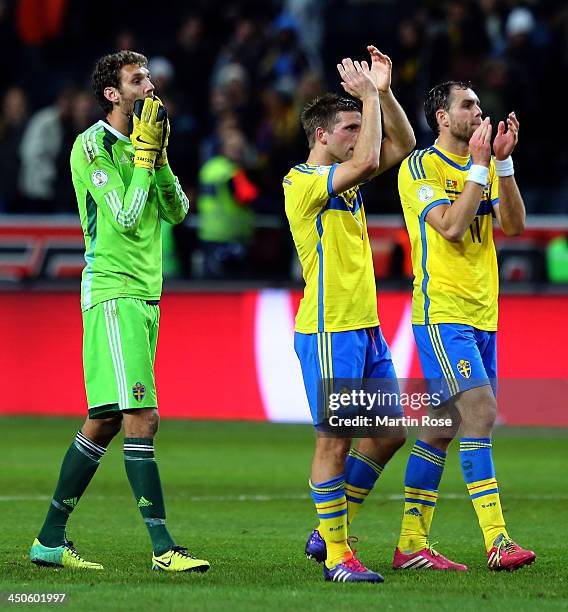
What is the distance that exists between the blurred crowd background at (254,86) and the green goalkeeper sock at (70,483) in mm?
7256

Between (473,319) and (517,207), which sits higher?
(517,207)

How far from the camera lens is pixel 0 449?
1231cm

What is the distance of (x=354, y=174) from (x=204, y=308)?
7.77 metres

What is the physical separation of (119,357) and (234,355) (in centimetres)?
706

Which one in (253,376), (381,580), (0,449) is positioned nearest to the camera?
(381,580)

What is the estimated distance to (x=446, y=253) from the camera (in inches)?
290

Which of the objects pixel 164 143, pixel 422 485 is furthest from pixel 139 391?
pixel 422 485

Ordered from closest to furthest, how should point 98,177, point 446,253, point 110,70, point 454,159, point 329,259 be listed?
point 329,259
point 98,177
point 110,70
point 446,253
point 454,159

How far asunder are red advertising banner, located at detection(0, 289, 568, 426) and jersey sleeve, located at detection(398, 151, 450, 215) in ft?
19.6

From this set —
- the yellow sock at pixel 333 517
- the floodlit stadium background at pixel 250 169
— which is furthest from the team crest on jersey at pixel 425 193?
the floodlit stadium background at pixel 250 169

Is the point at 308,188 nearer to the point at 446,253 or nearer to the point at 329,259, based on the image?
the point at 329,259

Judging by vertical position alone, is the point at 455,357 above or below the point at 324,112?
below

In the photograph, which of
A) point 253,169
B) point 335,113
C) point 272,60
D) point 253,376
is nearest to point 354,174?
point 335,113

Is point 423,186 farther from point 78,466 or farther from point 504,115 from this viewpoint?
point 504,115
